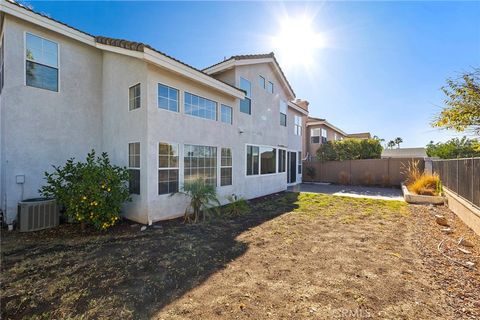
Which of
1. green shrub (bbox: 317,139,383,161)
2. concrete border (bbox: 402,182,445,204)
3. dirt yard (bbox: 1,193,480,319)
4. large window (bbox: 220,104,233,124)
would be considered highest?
large window (bbox: 220,104,233,124)

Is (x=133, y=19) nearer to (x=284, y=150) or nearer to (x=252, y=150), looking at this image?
(x=252, y=150)

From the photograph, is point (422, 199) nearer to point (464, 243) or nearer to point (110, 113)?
point (464, 243)

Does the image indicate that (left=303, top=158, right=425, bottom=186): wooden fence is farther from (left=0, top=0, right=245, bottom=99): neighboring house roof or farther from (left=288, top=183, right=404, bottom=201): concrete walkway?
(left=0, top=0, right=245, bottom=99): neighboring house roof

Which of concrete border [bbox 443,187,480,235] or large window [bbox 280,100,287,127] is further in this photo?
large window [bbox 280,100,287,127]

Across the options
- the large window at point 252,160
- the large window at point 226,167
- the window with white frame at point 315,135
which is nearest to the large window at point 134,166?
the large window at point 226,167

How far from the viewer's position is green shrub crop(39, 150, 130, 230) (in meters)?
5.83

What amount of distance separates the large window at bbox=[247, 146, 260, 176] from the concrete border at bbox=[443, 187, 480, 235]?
769 centimetres

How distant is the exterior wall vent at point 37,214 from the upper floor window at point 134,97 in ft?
11.9

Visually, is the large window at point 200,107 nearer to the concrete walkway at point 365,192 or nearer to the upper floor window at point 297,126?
the concrete walkway at point 365,192

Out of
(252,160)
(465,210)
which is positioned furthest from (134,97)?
(465,210)

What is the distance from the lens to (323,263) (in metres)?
4.26

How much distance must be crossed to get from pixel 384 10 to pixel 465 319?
29.4ft

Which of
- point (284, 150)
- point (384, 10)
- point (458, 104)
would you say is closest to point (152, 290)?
point (458, 104)

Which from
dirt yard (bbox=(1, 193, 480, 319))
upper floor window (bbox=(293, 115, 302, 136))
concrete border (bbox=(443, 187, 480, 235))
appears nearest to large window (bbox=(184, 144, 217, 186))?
dirt yard (bbox=(1, 193, 480, 319))
